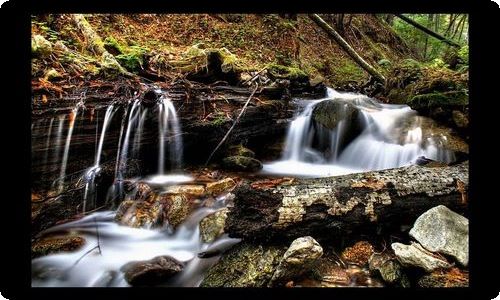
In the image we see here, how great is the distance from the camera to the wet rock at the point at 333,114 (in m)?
4.37

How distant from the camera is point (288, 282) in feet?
5.85

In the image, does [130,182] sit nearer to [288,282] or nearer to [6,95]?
[6,95]

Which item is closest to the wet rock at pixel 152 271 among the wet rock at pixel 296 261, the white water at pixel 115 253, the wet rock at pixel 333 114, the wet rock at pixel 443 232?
the white water at pixel 115 253

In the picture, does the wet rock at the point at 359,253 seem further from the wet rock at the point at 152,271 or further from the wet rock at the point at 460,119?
the wet rock at the point at 460,119

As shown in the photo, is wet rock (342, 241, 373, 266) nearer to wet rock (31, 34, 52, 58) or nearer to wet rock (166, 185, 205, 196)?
wet rock (166, 185, 205, 196)

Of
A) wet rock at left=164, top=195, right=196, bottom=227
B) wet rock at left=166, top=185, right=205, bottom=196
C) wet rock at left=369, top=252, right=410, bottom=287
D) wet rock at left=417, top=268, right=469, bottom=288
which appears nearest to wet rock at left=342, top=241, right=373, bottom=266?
wet rock at left=369, top=252, right=410, bottom=287

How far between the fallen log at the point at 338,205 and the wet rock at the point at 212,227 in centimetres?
44

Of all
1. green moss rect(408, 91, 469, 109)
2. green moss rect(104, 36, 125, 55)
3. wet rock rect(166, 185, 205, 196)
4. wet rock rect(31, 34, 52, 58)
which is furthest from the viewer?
green moss rect(104, 36, 125, 55)

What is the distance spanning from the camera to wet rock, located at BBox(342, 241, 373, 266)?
1.95 metres

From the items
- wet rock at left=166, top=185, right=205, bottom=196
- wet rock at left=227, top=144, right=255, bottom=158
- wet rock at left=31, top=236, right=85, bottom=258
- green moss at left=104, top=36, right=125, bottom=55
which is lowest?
wet rock at left=31, top=236, right=85, bottom=258

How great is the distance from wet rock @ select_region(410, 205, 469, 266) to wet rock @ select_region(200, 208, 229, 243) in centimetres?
130

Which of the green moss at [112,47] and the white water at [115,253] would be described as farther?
the green moss at [112,47]
